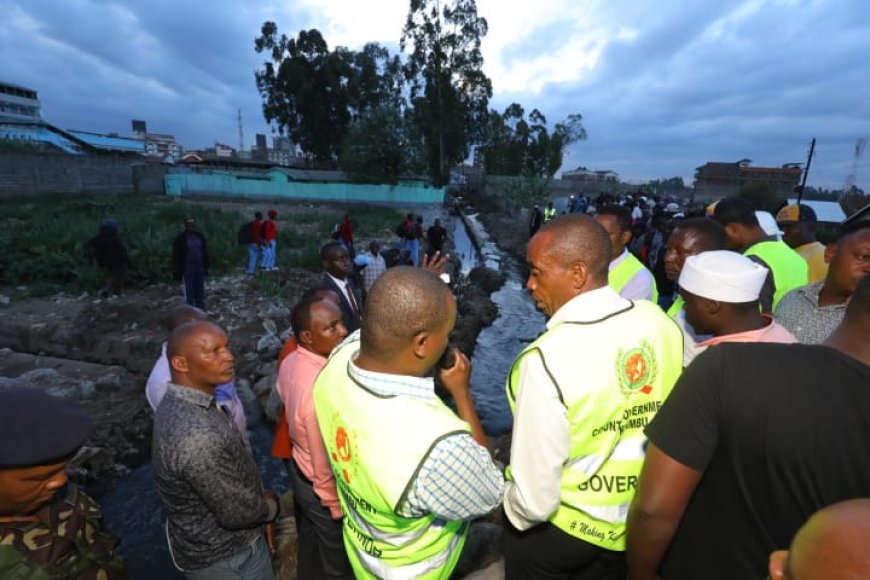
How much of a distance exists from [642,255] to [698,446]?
7961 millimetres

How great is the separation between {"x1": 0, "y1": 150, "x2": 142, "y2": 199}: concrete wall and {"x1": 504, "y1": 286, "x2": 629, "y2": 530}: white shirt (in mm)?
28306

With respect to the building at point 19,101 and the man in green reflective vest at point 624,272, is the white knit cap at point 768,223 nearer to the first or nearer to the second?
the man in green reflective vest at point 624,272

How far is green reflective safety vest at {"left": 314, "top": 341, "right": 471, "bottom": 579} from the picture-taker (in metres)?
1.32

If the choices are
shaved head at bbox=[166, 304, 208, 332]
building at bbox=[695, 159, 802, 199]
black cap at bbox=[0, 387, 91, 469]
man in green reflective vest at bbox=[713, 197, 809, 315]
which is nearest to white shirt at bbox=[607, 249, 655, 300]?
man in green reflective vest at bbox=[713, 197, 809, 315]

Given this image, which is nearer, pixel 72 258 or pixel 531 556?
pixel 531 556

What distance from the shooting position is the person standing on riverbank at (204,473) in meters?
1.89

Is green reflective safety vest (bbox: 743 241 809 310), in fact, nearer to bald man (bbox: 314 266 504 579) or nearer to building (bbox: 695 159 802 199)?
bald man (bbox: 314 266 504 579)

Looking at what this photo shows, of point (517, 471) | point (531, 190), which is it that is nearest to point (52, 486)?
point (517, 471)

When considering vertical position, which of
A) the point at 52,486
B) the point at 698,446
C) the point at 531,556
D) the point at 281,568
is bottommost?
the point at 281,568

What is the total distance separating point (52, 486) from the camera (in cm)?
136

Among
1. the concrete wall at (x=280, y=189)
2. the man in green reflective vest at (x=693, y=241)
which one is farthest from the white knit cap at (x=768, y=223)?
the concrete wall at (x=280, y=189)

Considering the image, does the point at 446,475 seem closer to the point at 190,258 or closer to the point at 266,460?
the point at 266,460

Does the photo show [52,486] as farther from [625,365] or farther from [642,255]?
[642,255]

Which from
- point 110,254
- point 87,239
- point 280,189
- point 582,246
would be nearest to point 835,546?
point 582,246
